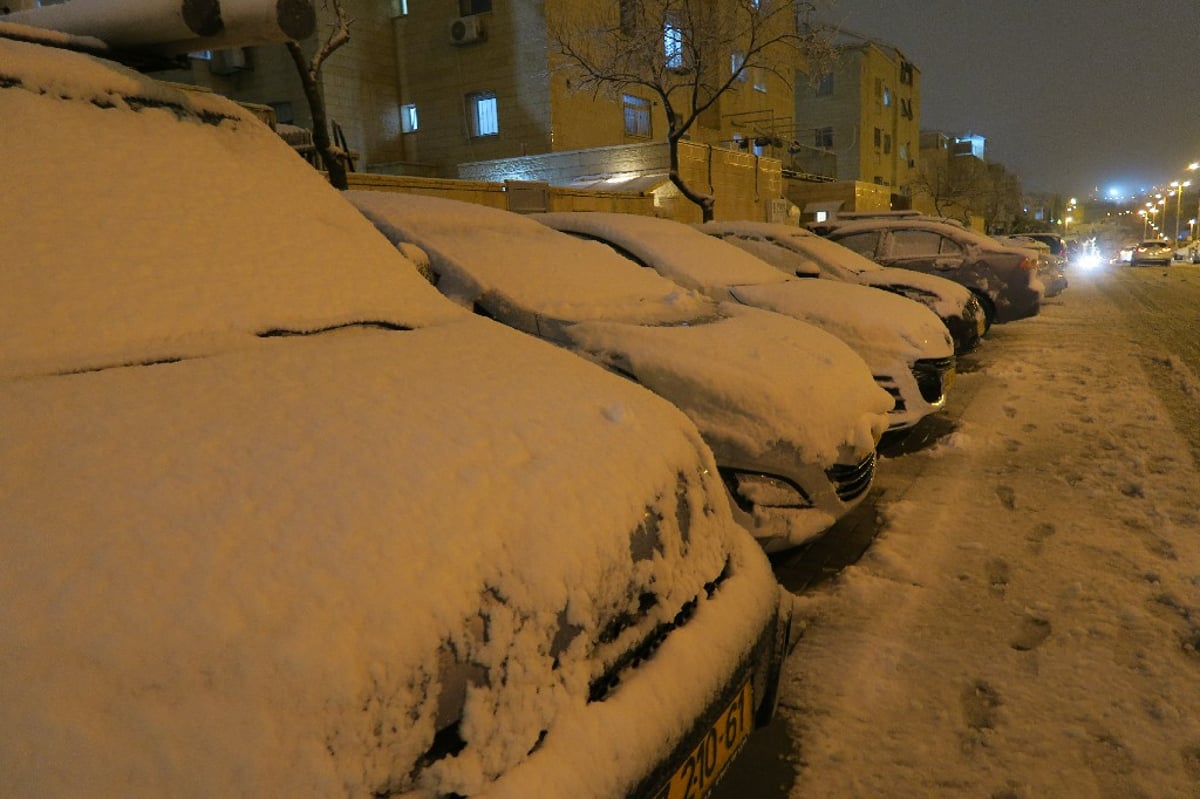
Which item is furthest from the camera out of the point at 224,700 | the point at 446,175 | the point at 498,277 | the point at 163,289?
the point at 446,175

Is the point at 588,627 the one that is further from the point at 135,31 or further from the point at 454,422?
the point at 135,31

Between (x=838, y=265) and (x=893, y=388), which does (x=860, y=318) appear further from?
(x=838, y=265)

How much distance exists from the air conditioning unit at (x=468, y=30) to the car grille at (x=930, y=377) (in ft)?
63.1

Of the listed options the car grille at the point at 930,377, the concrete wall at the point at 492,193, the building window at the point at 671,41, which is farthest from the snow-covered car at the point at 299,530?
the building window at the point at 671,41

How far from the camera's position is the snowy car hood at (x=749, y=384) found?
9.79 feet

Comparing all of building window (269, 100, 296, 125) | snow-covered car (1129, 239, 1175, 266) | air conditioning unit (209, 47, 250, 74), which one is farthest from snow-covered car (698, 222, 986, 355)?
snow-covered car (1129, 239, 1175, 266)

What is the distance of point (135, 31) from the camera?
2.57 m

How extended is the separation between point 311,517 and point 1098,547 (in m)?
3.72

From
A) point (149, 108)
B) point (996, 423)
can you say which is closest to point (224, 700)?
point (149, 108)

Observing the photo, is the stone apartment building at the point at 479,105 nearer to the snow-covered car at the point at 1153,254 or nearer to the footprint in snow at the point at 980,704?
the footprint in snow at the point at 980,704

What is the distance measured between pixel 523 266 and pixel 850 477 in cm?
178

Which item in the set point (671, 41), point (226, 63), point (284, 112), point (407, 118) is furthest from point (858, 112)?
point (226, 63)

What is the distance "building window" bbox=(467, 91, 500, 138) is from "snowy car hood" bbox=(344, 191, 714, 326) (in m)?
18.6

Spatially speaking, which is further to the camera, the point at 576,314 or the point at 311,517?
the point at 576,314
